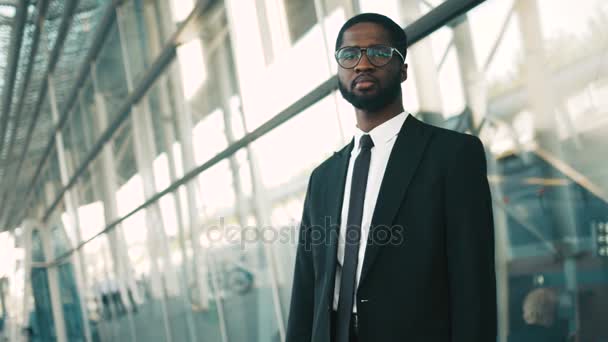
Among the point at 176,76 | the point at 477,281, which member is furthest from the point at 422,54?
the point at 176,76

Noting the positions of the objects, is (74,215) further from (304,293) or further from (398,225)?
(398,225)

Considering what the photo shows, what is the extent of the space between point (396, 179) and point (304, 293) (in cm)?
56

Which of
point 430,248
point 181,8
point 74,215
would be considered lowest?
point 430,248

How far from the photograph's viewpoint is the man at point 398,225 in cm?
164

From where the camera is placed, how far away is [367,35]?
1814 millimetres

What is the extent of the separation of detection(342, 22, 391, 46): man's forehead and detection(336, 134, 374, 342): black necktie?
0.26m

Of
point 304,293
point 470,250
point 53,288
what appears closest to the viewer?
point 470,250

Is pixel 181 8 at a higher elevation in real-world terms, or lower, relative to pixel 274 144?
higher

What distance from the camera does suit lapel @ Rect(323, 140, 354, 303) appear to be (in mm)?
1891

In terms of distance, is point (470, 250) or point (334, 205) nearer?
point (470, 250)

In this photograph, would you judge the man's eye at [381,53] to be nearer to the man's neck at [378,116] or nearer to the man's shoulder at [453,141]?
the man's neck at [378,116]

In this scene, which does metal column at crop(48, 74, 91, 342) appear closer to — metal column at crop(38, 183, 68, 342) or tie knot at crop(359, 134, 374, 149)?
metal column at crop(38, 183, 68, 342)

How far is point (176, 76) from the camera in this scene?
644 centimetres
